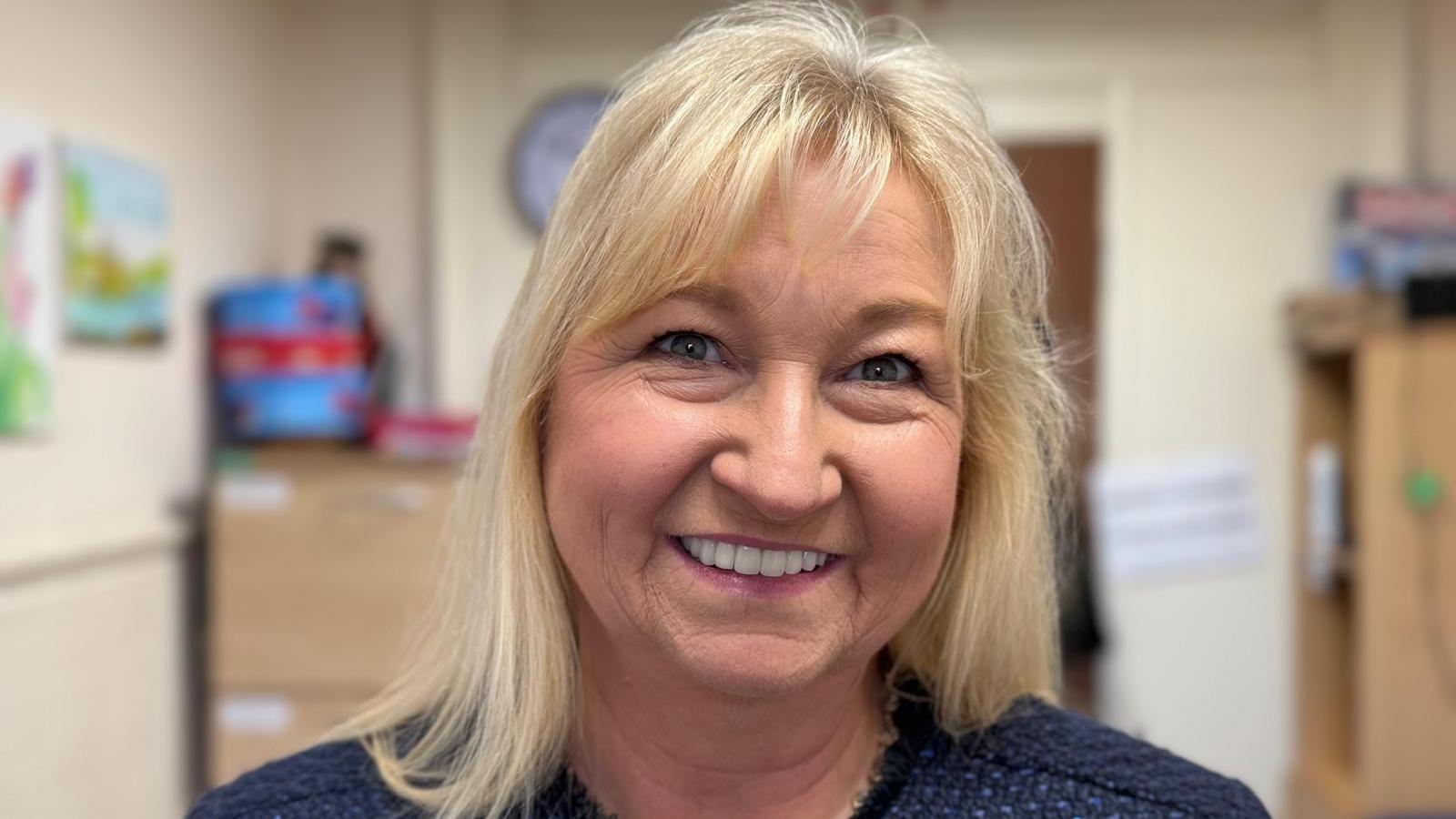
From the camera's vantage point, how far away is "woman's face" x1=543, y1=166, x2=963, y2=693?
0.79 meters

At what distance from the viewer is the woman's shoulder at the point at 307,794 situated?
0.94 meters

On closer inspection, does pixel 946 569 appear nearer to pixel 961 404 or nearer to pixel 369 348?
pixel 961 404

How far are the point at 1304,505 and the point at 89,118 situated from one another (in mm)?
2669

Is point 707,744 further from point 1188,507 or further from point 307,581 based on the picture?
point 1188,507

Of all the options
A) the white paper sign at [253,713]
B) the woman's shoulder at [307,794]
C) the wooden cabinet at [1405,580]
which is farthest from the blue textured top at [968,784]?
the wooden cabinet at [1405,580]

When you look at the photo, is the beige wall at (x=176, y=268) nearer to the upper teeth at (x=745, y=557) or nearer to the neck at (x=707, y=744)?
the neck at (x=707, y=744)

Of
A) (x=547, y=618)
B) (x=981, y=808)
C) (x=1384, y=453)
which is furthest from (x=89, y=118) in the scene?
(x=1384, y=453)

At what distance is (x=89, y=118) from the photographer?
6.83 ft

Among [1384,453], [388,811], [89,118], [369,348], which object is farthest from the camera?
[369,348]

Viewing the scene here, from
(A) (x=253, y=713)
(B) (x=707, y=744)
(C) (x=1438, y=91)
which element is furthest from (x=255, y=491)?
(C) (x=1438, y=91)

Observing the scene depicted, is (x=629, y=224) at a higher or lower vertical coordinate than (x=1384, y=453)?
higher

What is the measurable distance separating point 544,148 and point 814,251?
218 centimetres

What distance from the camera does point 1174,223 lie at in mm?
2836

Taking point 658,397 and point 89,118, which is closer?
point 658,397
